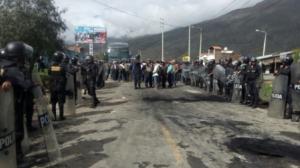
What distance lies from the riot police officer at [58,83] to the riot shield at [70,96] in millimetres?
865

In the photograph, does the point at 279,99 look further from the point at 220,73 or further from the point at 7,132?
the point at 7,132

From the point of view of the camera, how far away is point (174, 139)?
10914 mm

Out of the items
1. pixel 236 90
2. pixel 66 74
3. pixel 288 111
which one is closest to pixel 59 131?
pixel 66 74

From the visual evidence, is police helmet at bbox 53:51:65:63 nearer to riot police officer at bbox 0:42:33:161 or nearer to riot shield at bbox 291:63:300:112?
riot police officer at bbox 0:42:33:161

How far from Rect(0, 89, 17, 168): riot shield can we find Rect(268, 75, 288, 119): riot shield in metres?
10.7

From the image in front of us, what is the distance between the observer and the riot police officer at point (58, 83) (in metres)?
14.7

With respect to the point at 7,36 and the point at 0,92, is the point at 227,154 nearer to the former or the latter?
the point at 0,92

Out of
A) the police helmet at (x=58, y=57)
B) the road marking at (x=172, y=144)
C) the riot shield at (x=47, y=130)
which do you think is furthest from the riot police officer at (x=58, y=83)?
the riot shield at (x=47, y=130)

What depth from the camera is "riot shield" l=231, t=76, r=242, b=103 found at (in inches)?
823

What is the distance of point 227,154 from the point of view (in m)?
9.56

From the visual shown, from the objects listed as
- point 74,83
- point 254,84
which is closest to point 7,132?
point 74,83

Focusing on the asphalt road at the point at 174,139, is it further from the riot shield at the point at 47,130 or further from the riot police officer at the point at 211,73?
the riot police officer at the point at 211,73

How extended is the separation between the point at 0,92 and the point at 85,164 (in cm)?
223

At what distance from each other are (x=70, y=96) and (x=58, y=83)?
4.02ft
